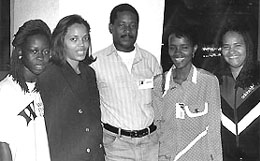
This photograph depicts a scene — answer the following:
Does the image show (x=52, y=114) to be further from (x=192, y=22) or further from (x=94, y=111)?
(x=192, y=22)

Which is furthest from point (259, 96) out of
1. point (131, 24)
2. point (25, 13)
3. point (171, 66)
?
point (25, 13)

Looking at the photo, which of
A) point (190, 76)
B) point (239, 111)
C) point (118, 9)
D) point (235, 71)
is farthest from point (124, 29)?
point (239, 111)

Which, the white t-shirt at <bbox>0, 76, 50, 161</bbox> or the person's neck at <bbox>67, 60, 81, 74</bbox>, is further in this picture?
the person's neck at <bbox>67, 60, 81, 74</bbox>

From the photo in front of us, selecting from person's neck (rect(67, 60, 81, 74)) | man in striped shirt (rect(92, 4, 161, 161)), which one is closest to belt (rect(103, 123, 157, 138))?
man in striped shirt (rect(92, 4, 161, 161))

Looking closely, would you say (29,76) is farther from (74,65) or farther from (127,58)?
(127,58)

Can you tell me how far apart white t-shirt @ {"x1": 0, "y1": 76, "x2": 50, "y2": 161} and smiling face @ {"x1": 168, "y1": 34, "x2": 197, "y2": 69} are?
79 cm

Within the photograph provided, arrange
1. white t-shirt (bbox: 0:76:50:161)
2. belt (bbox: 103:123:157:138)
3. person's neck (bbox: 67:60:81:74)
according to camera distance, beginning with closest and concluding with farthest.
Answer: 1. white t-shirt (bbox: 0:76:50:161)
2. person's neck (bbox: 67:60:81:74)
3. belt (bbox: 103:123:157:138)

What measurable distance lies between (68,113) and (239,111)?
39.3 inches

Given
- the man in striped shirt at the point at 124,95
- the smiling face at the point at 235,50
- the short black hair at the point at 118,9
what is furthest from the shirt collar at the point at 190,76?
the short black hair at the point at 118,9

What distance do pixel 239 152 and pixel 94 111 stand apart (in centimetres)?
93

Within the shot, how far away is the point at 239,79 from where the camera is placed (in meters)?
2.93

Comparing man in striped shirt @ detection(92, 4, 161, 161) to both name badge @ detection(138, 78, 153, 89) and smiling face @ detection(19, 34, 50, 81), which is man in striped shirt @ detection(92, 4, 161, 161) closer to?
name badge @ detection(138, 78, 153, 89)

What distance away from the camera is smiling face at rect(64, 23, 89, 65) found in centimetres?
266

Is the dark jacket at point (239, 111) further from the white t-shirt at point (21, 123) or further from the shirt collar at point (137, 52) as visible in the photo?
the white t-shirt at point (21, 123)
